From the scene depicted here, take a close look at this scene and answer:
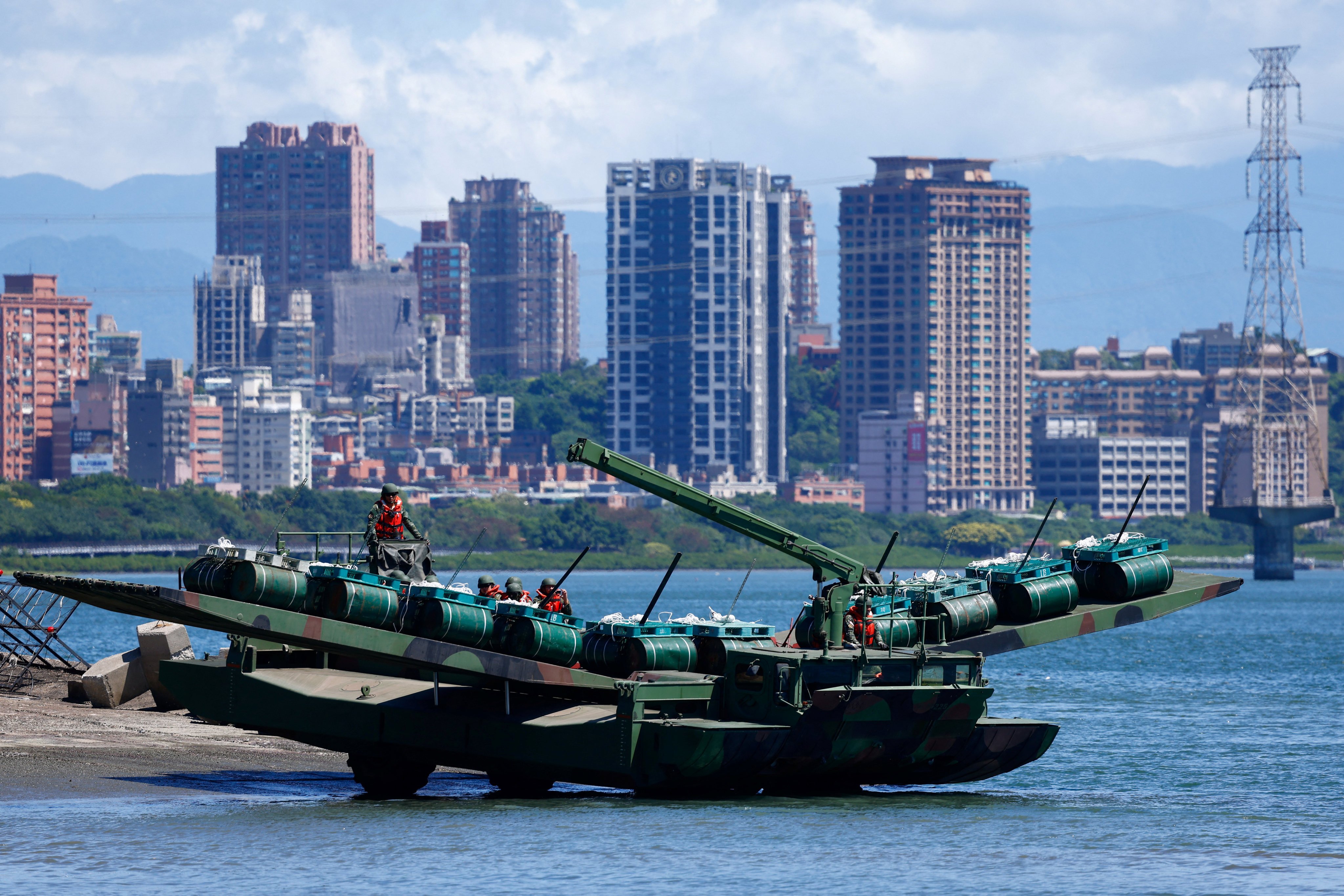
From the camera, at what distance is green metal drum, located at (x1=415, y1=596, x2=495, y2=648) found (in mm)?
34156

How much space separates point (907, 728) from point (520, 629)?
21.3 ft

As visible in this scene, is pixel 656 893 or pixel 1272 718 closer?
pixel 656 893

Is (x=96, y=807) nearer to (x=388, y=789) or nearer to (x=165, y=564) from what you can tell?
(x=388, y=789)

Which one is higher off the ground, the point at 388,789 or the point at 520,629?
the point at 520,629

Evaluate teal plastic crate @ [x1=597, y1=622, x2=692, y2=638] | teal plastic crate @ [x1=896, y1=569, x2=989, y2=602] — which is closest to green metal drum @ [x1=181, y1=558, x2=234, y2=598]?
teal plastic crate @ [x1=597, y1=622, x2=692, y2=638]

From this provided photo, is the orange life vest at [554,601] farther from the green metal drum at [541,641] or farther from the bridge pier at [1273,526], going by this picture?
the bridge pier at [1273,526]

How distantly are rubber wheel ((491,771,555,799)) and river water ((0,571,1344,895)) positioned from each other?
1.37ft

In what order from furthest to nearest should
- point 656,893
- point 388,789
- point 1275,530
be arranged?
1. point 1275,530
2. point 388,789
3. point 656,893

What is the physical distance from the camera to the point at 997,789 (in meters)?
41.5

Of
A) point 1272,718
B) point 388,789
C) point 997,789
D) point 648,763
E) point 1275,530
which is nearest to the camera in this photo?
point 648,763

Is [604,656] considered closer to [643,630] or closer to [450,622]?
[643,630]

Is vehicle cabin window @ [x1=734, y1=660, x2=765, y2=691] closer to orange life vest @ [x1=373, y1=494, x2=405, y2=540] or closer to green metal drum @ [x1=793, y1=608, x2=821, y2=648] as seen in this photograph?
green metal drum @ [x1=793, y1=608, x2=821, y2=648]

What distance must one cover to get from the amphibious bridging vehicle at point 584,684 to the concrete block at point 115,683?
1027 centimetres

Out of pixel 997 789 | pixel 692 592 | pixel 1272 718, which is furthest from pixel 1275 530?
pixel 997 789
